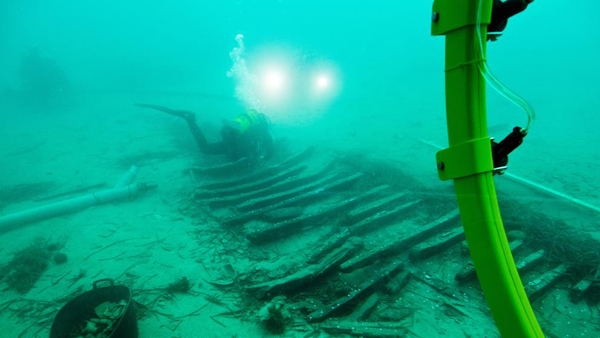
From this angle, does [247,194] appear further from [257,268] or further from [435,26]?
[435,26]

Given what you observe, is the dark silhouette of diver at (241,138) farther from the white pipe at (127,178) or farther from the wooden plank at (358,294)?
the wooden plank at (358,294)

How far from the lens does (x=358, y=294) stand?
373 cm

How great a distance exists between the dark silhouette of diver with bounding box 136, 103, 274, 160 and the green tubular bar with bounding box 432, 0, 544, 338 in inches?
295

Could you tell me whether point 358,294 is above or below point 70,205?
below

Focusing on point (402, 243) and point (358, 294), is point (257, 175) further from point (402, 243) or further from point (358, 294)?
point (358, 294)

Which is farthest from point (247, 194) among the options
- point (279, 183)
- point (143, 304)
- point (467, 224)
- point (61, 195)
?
point (467, 224)

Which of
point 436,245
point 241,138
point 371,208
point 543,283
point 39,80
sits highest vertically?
point 39,80

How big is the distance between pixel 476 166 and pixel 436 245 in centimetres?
386

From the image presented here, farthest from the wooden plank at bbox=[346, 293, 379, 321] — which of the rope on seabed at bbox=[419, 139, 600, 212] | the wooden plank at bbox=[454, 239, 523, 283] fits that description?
the rope on seabed at bbox=[419, 139, 600, 212]

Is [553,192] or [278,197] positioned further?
[278,197]

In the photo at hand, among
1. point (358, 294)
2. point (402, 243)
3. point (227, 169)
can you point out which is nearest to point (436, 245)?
point (402, 243)

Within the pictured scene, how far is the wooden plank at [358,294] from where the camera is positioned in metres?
3.54

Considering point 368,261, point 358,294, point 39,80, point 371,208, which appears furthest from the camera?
point 39,80

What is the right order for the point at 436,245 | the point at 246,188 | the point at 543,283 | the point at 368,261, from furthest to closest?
the point at 246,188 → the point at 436,245 → the point at 368,261 → the point at 543,283
